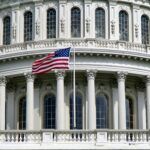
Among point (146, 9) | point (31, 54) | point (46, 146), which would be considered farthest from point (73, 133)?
point (146, 9)

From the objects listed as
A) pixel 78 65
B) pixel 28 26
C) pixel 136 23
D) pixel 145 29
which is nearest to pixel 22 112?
pixel 78 65

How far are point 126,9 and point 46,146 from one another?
2866cm

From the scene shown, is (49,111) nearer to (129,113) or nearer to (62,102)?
(62,102)

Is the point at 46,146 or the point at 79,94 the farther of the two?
the point at 79,94

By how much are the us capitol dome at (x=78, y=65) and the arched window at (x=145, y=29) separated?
0.10 ft

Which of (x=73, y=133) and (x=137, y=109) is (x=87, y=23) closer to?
(x=137, y=109)

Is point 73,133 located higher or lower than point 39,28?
lower

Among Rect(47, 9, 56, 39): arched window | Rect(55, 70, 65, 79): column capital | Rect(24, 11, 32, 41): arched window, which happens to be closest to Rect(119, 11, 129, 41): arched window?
Rect(47, 9, 56, 39): arched window

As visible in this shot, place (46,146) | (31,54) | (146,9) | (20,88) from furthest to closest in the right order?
1. (146,9)
2. (20,88)
3. (31,54)
4. (46,146)

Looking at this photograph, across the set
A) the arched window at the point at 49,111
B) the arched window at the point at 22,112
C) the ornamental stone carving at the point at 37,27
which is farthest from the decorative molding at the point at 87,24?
the arched window at the point at 22,112

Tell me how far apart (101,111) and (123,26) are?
364 inches

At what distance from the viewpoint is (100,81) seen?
177ft

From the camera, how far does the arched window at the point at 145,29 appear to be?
5882 centimetres

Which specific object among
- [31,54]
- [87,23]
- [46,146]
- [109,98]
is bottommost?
[46,146]
